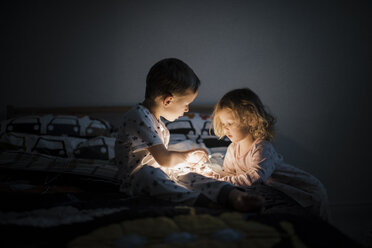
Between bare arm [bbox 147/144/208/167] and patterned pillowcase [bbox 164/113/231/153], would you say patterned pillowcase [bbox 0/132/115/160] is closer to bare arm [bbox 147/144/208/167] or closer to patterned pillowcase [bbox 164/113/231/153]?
patterned pillowcase [bbox 164/113/231/153]

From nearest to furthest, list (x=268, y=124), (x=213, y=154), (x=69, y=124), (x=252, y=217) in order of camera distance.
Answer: (x=252, y=217) → (x=268, y=124) → (x=213, y=154) → (x=69, y=124)

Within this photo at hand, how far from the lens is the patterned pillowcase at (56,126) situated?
6.08 feet

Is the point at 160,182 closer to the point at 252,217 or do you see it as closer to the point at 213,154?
the point at 252,217

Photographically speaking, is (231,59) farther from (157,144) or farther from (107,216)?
(107,216)

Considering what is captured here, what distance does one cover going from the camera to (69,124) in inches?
75.0

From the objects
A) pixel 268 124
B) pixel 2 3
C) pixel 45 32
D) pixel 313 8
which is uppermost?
pixel 313 8

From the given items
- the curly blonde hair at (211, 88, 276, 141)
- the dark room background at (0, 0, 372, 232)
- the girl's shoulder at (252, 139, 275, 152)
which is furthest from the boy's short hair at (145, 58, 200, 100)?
the dark room background at (0, 0, 372, 232)

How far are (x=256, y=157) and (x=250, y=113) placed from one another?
0.71ft

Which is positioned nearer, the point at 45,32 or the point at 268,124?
the point at 268,124

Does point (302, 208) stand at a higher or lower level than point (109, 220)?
lower

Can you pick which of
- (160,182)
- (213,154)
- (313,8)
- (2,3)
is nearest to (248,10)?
(313,8)

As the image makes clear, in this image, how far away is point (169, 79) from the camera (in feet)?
3.75

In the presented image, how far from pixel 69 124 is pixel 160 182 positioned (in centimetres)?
123

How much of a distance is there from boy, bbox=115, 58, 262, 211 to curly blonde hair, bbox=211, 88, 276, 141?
0.64 feet
